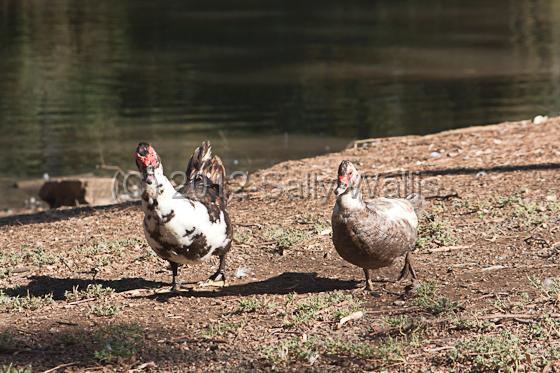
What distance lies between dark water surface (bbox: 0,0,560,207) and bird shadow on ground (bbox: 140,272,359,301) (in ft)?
24.4

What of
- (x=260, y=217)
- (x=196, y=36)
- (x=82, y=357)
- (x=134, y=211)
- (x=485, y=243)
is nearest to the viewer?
(x=82, y=357)

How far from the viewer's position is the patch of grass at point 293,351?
573 cm

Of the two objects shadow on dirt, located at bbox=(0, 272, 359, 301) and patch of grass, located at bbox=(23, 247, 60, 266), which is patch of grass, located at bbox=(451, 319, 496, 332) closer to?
shadow on dirt, located at bbox=(0, 272, 359, 301)

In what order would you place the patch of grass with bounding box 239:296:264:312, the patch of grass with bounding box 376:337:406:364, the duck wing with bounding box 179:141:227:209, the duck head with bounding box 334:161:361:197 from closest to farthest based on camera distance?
the patch of grass with bounding box 376:337:406:364 < the duck head with bounding box 334:161:361:197 < the patch of grass with bounding box 239:296:264:312 < the duck wing with bounding box 179:141:227:209

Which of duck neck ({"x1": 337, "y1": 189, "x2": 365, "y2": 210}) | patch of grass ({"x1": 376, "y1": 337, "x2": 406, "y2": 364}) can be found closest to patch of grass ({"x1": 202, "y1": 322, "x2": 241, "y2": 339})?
patch of grass ({"x1": 376, "y1": 337, "x2": 406, "y2": 364})

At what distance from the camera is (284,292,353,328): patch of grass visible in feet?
20.9

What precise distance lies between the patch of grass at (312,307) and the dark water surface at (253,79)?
827cm

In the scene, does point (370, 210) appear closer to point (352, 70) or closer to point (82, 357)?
point (82, 357)

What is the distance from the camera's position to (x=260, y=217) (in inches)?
370

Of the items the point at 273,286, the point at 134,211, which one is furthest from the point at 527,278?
the point at 134,211

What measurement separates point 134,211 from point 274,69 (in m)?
14.5

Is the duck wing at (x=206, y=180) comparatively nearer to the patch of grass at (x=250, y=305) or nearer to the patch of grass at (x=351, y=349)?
the patch of grass at (x=250, y=305)

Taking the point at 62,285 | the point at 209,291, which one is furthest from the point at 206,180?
the point at 62,285

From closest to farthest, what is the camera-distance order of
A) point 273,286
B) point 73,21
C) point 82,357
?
1. point 82,357
2. point 273,286
3. point 73,21
